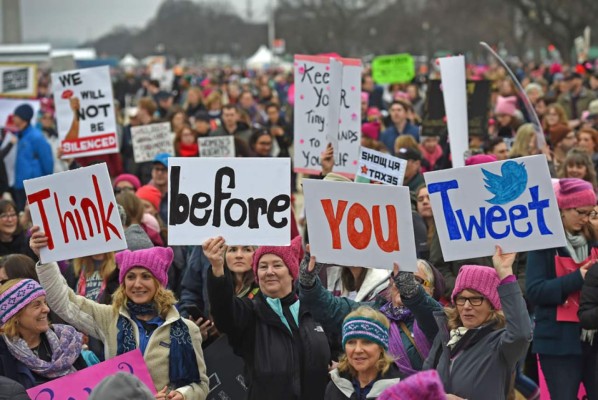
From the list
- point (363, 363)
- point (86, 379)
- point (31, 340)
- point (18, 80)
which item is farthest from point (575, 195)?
point (18, 80)

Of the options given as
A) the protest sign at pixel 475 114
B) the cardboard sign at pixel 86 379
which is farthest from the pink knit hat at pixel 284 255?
the protest sign at pixel 475 114

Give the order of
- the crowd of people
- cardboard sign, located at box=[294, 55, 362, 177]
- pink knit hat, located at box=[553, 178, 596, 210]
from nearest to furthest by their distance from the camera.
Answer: the crowd of people, pink knit hat, located at box=[553, 178, 596, 210], cardboard sign, located at box=[294, 55, 362, 177]

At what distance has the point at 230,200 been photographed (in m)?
5.88

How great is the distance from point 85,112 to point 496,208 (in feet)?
23.6

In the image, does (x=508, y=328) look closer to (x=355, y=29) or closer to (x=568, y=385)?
(x=568, y=385)

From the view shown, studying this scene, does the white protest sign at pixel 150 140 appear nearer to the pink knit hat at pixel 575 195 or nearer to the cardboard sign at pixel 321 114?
the cardboard sign at pixel 321 114

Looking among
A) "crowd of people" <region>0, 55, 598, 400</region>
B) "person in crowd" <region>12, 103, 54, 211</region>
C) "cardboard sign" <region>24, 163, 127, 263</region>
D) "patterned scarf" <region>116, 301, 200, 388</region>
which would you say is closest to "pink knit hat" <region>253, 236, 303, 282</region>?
"crowd of people" <region>0, 55, 598, 400</region>

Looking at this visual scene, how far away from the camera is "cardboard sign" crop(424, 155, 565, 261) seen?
18.0 ft

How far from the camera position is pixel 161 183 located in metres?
10.4

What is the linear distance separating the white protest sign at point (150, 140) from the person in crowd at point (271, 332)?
7562 mm

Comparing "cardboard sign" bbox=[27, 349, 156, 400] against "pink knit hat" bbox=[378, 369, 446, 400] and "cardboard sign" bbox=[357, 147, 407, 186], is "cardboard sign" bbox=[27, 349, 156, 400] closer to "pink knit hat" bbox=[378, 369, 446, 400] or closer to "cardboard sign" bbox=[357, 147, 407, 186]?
"pink knit hat" bbox=[378, 369, 446, 400]

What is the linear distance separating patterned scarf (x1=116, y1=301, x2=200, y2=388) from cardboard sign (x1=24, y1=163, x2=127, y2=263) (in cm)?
47

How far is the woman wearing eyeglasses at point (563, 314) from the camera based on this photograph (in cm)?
647

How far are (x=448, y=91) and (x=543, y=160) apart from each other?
16.3ft
